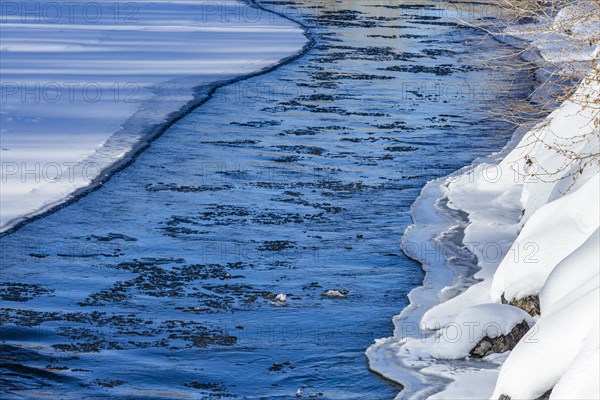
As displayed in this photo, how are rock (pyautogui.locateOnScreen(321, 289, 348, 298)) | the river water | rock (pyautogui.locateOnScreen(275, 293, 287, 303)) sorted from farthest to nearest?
rock (pyautogui.locateOnScreen(321, 289, 348, 298)) → rock (pyautogui.locateOnScreen(275, 293, 287, 303)) → the river water

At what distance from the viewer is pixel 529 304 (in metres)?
7.59

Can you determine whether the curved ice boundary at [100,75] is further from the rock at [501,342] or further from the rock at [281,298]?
the rock at [501,342]

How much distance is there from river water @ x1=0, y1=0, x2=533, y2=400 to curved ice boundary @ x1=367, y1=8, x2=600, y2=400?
0.23 meters

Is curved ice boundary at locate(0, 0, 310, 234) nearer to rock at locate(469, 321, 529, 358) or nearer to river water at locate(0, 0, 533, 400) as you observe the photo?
river water at locate(0, 0, 533, 400)

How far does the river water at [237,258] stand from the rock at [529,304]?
3.18 ft

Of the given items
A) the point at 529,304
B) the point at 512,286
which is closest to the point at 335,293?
the point at 512,286

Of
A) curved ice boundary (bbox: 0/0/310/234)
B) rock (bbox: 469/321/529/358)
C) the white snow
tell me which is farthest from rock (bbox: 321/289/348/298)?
curved ice boundary (bbox: 0/0/310/234)

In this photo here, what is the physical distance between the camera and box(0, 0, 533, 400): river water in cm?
734

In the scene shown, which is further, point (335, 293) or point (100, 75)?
point (100, 75)

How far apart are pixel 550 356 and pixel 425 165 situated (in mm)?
7858

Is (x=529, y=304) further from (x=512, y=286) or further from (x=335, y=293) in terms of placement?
(x=335, y=293)

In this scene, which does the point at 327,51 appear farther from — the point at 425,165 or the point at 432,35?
the point at 425,165

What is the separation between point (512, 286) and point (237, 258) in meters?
2.68

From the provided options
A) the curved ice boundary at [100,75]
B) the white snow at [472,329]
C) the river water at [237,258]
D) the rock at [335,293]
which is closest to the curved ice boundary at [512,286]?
the white snow at [472,329]
